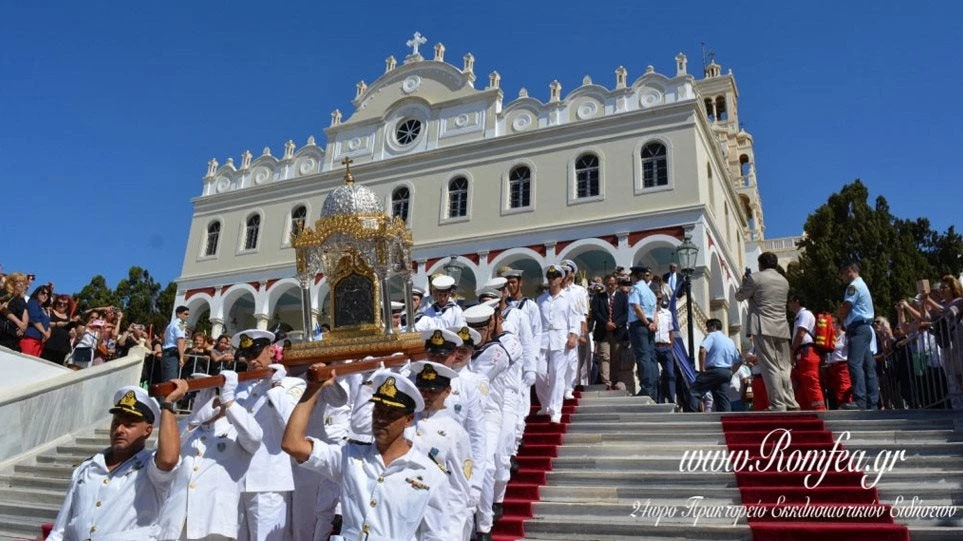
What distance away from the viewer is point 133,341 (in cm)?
1339

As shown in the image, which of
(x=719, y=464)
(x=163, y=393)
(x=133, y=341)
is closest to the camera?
(x=163, y=393)

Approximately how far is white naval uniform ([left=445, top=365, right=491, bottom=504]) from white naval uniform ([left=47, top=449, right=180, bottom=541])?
6.54 ft

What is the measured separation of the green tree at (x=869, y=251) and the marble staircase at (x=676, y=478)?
17.9 m

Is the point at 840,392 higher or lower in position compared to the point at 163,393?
higher

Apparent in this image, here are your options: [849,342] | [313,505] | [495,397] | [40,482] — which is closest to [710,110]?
[849,342]

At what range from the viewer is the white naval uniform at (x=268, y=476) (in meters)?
4.45

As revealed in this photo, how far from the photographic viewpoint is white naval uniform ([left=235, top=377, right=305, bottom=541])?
4453 mm

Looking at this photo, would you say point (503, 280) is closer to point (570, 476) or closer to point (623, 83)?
point (570, 476)

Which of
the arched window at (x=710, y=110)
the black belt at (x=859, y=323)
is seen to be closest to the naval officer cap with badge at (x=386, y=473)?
the black belt at (x=859, y=323)

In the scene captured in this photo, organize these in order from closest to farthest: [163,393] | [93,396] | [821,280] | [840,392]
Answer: [163,393] → [840,392] → [93,396] → [821,280]

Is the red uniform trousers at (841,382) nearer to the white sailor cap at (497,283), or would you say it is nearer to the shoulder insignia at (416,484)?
the white sailor cap at (497,283)

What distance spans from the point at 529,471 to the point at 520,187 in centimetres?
1951

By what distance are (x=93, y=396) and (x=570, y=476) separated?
7.88 meters

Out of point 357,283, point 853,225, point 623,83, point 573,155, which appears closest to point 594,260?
point 573,155
